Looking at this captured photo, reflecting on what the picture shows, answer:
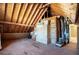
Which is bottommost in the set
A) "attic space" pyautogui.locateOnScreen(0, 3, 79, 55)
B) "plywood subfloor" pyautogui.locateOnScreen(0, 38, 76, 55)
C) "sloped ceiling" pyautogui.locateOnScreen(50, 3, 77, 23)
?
"plywood subfloor" pyautogui.locateOnScreen(0, 38, 76, 55)

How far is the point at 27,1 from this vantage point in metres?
2.19

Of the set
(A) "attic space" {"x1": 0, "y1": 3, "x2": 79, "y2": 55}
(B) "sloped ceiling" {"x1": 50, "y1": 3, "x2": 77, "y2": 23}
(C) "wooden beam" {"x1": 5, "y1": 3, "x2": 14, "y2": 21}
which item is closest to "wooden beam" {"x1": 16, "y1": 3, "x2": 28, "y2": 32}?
(A) "attic space" {"x1": 0, "y1": 3, "x2": 79, "y2": 55}

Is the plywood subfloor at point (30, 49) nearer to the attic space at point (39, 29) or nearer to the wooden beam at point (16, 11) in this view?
the attic space at point (39, 29)

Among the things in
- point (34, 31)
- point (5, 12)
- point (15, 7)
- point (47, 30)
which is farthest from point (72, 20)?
point (5, 12)

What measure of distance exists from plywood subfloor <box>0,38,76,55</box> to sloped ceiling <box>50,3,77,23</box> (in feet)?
1.75

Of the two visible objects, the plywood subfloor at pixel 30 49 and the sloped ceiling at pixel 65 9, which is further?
the plywood subfloor at pixel 30 49

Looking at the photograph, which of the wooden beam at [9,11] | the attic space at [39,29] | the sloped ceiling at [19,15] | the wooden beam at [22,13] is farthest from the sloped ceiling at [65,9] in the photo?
the wooden beam at [9,11]

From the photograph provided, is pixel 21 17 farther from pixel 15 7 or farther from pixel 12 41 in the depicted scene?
pixel 12 41

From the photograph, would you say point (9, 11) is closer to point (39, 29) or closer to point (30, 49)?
point (39, 29)

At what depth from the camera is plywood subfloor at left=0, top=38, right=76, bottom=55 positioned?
2152mm

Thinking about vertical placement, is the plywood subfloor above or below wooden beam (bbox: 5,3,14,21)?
below

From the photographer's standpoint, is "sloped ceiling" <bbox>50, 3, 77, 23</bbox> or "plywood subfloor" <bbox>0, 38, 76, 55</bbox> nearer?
"sloped ceiling" <bbox>50, 3, 77, 23</bbox>

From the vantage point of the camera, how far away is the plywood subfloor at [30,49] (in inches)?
84.7

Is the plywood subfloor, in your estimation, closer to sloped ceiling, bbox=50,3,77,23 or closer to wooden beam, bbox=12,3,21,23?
wooden beam, bbox=12,3,21,23
